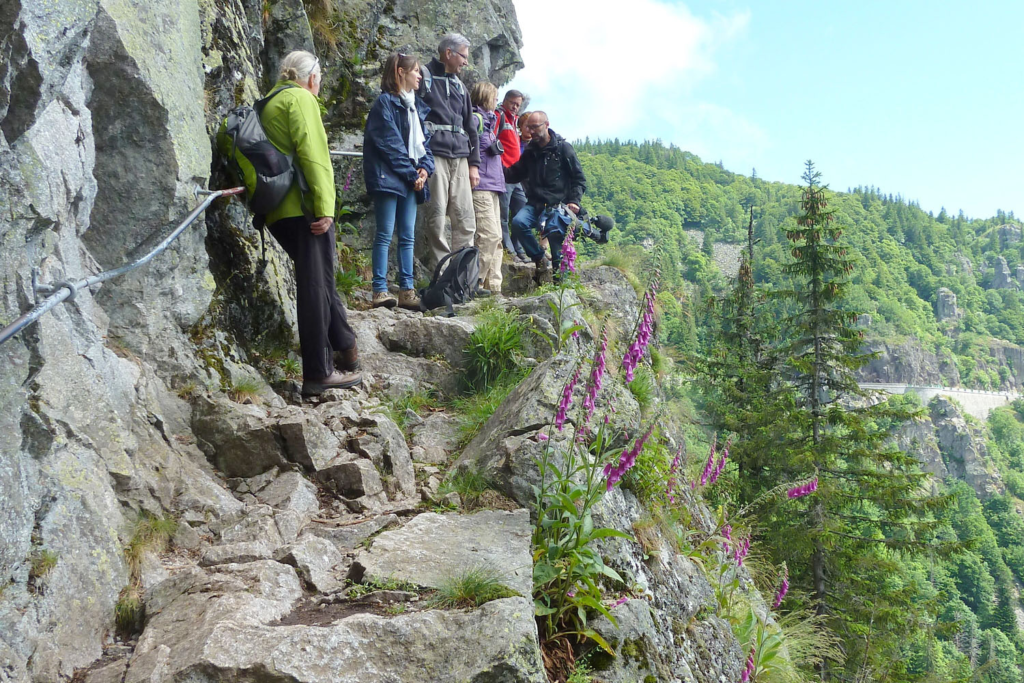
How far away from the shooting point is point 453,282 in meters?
7.37

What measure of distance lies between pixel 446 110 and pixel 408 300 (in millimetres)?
2105

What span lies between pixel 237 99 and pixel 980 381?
193708mm

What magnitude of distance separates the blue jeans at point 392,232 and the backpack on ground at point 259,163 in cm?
196

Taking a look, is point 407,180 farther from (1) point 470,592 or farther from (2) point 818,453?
(2) point 818,453

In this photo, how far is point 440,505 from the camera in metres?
4.01

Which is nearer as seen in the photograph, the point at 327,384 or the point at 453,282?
the point at 327,384

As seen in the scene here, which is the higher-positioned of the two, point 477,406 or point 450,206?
point 450,206

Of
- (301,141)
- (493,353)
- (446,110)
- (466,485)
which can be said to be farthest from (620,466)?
(446,110)

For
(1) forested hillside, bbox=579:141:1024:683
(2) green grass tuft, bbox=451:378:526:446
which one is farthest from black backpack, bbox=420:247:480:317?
(1) forested hillside, bbox=579:141:1024:683

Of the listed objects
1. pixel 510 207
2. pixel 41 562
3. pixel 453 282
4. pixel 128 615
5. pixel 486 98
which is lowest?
pixel 128 615

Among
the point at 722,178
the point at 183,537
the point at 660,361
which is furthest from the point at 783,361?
the point at 722,178

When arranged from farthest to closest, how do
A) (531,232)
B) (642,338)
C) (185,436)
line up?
(531,232) < (185,436) < (642,338)

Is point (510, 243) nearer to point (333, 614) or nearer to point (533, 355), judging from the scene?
point (533, 355)

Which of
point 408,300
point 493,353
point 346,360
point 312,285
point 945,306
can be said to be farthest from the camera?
point 945,306
